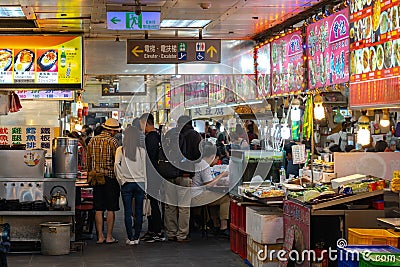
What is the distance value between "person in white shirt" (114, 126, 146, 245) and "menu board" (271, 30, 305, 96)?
9.13 feet

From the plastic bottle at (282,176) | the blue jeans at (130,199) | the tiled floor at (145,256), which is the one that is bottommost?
the tiled floor at (145,256)

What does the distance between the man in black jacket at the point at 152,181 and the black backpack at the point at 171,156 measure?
0.40 feet

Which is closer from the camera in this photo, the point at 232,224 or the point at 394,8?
the point at 394,8

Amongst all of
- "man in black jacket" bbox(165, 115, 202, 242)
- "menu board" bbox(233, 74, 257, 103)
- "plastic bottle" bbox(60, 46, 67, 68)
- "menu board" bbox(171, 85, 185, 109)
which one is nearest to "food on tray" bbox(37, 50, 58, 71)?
"plastic bottle" bbox(60, 46, 67, 68)

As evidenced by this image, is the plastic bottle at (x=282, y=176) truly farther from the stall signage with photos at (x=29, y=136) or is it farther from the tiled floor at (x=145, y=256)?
the stall signage with photos at (x=29, y=136)

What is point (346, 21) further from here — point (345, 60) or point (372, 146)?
point (372, 146)

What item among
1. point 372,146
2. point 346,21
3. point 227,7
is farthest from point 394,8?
point 372,146

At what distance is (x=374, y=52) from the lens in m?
7.89

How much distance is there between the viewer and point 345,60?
32.0 feet

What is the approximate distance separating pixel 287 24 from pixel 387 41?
5.27 m

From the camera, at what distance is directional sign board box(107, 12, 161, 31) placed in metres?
10.9

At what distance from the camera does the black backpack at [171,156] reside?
12.2 m

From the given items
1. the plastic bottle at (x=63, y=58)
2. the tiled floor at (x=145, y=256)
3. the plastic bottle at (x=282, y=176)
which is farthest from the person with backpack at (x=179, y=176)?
the plastic bottle at (x=63, y=58)

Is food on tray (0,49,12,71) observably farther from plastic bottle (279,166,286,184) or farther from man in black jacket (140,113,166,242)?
plastic bottle (279,166,286,184)
